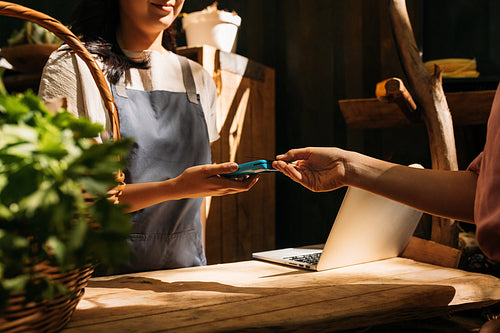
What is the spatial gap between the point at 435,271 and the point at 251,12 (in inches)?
97.9

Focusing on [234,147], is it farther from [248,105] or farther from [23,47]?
[23,47]

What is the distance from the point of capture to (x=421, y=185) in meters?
1.22

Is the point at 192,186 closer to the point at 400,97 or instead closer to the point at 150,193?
the point at 150,193

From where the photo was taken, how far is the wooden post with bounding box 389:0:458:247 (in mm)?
1790

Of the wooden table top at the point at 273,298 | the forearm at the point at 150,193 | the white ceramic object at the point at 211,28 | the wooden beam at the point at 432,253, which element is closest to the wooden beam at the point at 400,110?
the wooden beam at the point at 432,253

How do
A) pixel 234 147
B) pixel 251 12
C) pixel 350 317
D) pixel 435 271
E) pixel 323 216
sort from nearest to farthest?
pixel 350 317 → pixel 435 271 → pixel 234 147 → pixel 323 216 → pixel 251 12

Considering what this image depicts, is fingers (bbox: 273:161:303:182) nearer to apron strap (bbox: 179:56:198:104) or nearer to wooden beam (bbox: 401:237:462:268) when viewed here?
wooden beam (bbox: 401:237:462:268)

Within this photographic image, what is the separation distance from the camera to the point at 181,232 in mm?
1638

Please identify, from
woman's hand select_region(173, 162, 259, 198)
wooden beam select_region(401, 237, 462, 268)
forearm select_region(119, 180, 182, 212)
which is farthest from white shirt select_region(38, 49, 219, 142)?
wooden beam select_region(401, 237, 462, 268)

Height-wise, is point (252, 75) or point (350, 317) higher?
point (252, 75)

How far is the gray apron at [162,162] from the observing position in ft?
5.03

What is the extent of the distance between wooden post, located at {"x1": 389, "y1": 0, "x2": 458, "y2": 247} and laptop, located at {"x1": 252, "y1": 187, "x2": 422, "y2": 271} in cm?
40

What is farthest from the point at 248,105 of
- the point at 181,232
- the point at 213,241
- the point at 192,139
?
the point at 181,232

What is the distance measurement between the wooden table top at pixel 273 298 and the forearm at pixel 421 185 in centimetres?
20
